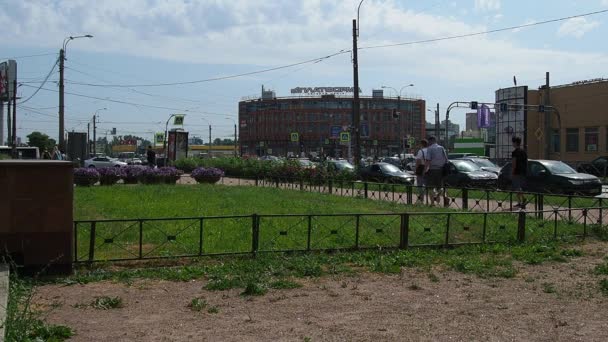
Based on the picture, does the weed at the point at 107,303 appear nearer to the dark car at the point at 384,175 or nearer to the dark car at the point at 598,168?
the dark car at the point at 384,175

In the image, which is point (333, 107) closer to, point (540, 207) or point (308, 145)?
point (308, 145)

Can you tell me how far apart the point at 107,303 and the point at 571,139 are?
57.2m

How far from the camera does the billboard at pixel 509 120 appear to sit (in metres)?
59.8

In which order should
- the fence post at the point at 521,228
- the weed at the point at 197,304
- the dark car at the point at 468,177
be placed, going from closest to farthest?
the weed at the point at 197,304 → the fence post at the point at 521,228 → the dark car at the point at 468,177

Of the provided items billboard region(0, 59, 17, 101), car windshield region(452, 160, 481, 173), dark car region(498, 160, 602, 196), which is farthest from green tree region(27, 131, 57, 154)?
dark car region(498, 160, 602, 196)

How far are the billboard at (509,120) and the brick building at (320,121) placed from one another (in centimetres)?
6969

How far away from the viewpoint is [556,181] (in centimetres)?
2134

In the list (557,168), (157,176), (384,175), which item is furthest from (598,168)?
(157,176)

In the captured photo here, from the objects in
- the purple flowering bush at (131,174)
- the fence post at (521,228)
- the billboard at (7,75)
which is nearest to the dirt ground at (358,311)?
the fence post at (521,228)

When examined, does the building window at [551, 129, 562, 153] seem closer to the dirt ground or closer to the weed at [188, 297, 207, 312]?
the dirt ground

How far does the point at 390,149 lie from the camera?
139000 mm

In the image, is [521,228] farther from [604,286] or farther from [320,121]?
[320,121]

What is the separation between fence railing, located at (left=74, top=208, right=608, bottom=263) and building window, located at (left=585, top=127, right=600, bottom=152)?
153 feet

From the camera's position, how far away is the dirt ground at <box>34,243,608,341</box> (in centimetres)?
552
